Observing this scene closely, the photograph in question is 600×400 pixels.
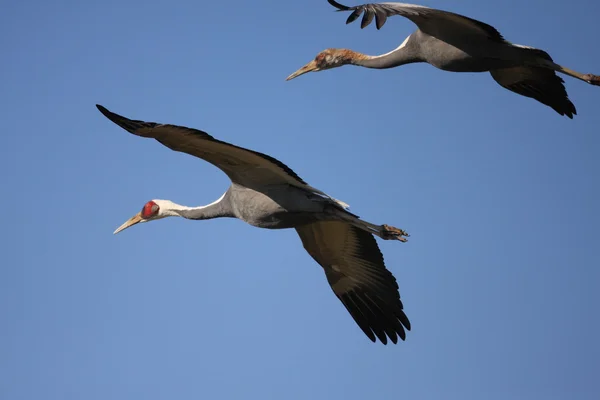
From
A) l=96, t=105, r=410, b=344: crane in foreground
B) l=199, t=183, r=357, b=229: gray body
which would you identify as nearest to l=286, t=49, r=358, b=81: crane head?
l=96, t=105, r=410, b=344: crane in foreground

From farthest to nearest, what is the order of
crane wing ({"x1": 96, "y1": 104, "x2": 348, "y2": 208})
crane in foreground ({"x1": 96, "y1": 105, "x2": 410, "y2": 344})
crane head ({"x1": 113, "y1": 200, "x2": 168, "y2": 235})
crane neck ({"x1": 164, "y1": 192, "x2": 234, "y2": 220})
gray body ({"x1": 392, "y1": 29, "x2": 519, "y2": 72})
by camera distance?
crane head ({"x1": 113, "y1": 200, "x2": 168, "y2": 235})
gray body ({"x1": 392, "y1": 29, "x2": 519, "y2": 72})
crane neck ({"x1": 164, "y1": 192, "x2": 234, "y2": 220})
crane in foreground ({"x1": 96, "y1": 105, "x2": 410, "y2": 344})
crane wing ({"x1": 96, "y1": 104, "x2": 348, "y2": 208})

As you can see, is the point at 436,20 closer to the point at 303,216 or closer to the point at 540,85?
the point at 540,85

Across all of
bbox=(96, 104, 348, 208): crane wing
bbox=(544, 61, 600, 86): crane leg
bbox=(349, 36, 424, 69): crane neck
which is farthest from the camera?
bbox=(349, 36, 424, 69): crane neck

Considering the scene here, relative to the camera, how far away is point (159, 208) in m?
14.7

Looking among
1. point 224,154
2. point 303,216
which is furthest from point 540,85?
point 224,154

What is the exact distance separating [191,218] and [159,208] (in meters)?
0.80

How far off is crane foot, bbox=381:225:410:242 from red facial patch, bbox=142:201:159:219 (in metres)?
3.33

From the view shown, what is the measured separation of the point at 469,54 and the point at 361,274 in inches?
108

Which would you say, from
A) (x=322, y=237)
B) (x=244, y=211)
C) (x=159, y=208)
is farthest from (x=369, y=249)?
(x=159, y=208)

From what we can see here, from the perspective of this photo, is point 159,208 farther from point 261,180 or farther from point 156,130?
point 156,130

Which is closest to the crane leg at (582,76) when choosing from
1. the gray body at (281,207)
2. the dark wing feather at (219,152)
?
the gray body at (281,207)

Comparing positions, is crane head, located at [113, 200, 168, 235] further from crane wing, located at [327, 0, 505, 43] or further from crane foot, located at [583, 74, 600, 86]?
crane foot, located at [583, 74, 600, 86]

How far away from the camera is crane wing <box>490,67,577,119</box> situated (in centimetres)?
1477

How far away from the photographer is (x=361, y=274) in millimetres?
14016
